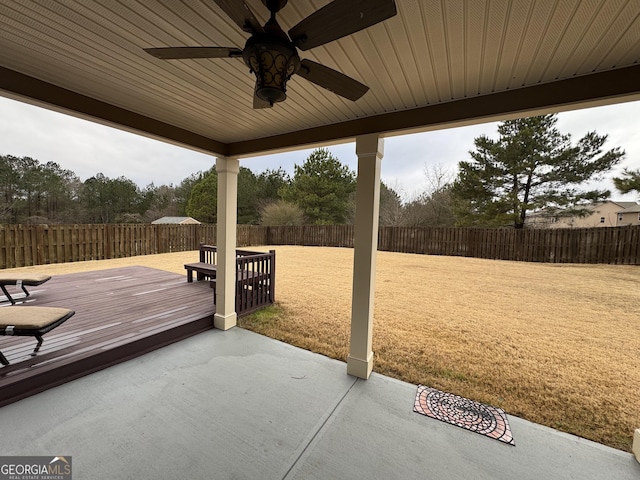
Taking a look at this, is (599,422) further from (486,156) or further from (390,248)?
(486,156)

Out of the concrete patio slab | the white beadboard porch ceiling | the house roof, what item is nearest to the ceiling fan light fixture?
the white beadboard porch ceiling

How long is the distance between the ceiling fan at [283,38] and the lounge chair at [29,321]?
101 inches

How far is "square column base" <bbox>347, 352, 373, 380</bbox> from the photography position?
2.55 m

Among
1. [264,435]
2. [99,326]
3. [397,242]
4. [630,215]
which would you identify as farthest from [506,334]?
[630,215]

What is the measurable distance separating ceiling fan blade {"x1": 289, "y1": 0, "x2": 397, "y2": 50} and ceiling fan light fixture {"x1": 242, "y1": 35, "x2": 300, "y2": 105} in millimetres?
64

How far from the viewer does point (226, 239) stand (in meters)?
3.56

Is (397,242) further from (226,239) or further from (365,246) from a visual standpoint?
(365,246)

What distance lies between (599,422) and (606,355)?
164 centimetres

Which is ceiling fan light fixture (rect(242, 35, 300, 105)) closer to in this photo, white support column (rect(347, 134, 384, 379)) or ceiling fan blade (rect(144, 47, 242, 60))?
ceiling fan blade (rect(144, 47, 242, 60))

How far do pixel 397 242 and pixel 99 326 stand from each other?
460 inches

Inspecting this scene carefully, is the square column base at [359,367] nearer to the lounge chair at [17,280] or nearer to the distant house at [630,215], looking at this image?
the lounge chair at [17,280]

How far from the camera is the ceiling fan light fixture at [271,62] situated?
1117mm

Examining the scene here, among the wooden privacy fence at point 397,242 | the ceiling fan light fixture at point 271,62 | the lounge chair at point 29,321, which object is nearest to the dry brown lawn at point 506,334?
the wooden privacy fence at point 397,242

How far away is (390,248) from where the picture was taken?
42.2ft
